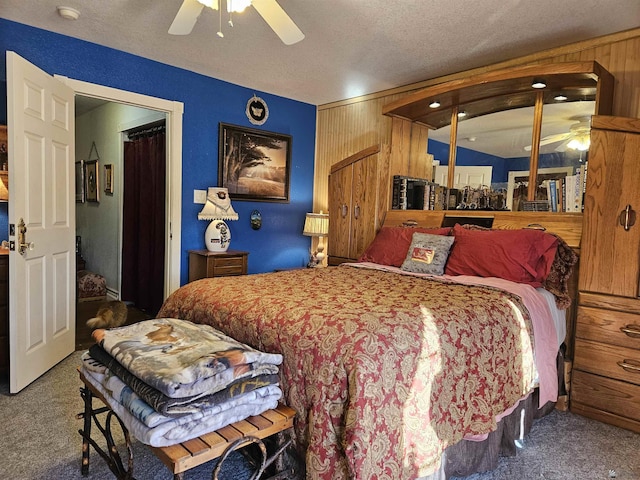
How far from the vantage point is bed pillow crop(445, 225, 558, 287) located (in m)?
2.44

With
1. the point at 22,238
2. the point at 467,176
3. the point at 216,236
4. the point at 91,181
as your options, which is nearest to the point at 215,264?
the point at 216,236

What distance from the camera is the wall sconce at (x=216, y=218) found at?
3902 mm

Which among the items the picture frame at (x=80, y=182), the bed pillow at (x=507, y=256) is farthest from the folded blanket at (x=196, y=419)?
the picture frame at (x=80, y=182)

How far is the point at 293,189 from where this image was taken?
15.7 feet

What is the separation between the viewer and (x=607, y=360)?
238 centimetres

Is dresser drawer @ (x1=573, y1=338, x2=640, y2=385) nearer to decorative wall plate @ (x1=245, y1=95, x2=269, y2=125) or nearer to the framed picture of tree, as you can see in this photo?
the framed picture of tree

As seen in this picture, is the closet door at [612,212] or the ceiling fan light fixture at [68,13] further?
the ceiling fan light fixture at [68,13]

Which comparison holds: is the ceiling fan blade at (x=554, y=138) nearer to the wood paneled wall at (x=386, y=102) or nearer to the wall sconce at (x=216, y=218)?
the wood paneled wall at (x=386, y=102)

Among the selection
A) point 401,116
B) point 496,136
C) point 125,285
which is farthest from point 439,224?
point 125,285

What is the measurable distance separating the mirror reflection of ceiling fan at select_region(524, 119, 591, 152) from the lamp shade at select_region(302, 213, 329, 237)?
2283 mm

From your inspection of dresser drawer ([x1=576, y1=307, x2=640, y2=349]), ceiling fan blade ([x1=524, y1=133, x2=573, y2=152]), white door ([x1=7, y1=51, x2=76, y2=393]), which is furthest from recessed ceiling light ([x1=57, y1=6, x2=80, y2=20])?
dresser drawer ([x1=576, y1=307, x2=640, y2=349])

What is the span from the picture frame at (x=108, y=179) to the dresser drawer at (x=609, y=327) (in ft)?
17.1

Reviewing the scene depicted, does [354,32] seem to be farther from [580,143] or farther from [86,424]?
[86,424]

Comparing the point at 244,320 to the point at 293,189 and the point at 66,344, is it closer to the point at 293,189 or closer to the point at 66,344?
the point at 66,344
